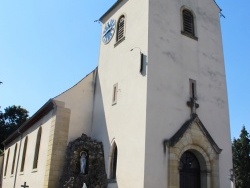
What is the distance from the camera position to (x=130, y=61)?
15141 millimetres

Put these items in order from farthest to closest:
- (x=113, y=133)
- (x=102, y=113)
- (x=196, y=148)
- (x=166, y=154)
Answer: (x=102, y=113) → (x=113, y=133) → (x=196, y=148) → (x=166, y=154)

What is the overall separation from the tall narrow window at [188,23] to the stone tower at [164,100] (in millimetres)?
53

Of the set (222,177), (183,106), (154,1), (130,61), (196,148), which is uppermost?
(154,1)

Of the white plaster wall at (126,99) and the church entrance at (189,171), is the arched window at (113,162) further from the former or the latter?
the church entrance at (189,171)

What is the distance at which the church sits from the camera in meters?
13.0

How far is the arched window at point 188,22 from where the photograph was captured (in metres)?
16.1

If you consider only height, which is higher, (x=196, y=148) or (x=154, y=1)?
(x=154, y=1)

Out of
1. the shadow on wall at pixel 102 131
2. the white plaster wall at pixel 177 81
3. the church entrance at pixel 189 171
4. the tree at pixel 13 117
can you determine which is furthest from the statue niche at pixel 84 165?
the tree at pixel 13 117

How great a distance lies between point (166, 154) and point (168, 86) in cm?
310

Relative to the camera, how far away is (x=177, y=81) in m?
14.4

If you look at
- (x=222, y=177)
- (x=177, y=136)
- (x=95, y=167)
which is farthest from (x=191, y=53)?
(x=95, y=167)

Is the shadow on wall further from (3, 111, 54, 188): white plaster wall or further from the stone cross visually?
the stone cross

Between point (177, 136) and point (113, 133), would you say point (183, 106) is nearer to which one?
point (177, 136)

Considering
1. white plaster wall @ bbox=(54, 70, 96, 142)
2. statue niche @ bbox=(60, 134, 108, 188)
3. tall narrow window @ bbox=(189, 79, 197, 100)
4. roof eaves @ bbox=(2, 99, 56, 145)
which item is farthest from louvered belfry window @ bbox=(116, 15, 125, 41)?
statue niche @ bbox=(60, 134, 108, 188)
